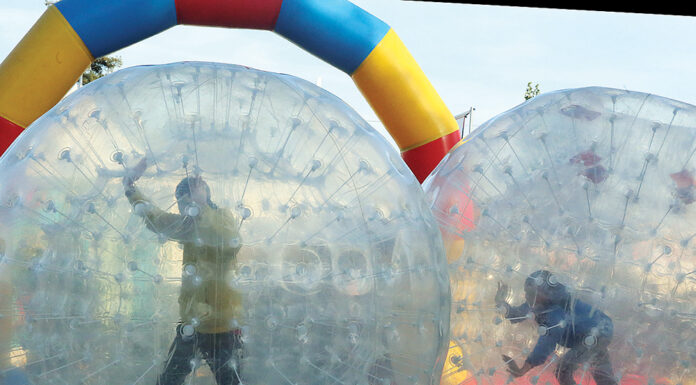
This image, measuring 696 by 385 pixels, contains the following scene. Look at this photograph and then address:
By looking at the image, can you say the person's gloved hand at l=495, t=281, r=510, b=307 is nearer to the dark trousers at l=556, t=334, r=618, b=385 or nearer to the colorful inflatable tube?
the dark trousers at l=556, t=334, r=618, b=385

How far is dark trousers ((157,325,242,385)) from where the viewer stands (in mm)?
1039

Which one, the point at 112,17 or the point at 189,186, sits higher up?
the point at 112,17

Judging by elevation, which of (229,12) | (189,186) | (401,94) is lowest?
(189,186)

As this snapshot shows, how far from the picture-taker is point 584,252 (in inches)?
50.9

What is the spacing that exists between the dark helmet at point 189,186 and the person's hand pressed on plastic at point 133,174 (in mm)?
75

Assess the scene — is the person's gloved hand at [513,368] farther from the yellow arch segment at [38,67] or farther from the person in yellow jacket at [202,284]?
the yellow arch segment at [38,67]

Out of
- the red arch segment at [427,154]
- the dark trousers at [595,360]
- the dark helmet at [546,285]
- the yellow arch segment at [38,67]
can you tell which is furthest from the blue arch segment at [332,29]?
the dark trousers at [595,360]

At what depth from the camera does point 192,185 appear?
1.06 meters

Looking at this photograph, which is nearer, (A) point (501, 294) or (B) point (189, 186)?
(B) point (189, 186)

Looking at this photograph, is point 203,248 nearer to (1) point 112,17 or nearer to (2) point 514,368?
(2) point 514,368

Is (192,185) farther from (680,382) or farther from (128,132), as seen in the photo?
(680,382)

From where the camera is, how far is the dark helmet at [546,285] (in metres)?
1.29

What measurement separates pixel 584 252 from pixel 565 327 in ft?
0.54

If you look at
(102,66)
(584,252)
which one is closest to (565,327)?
(584,252)
